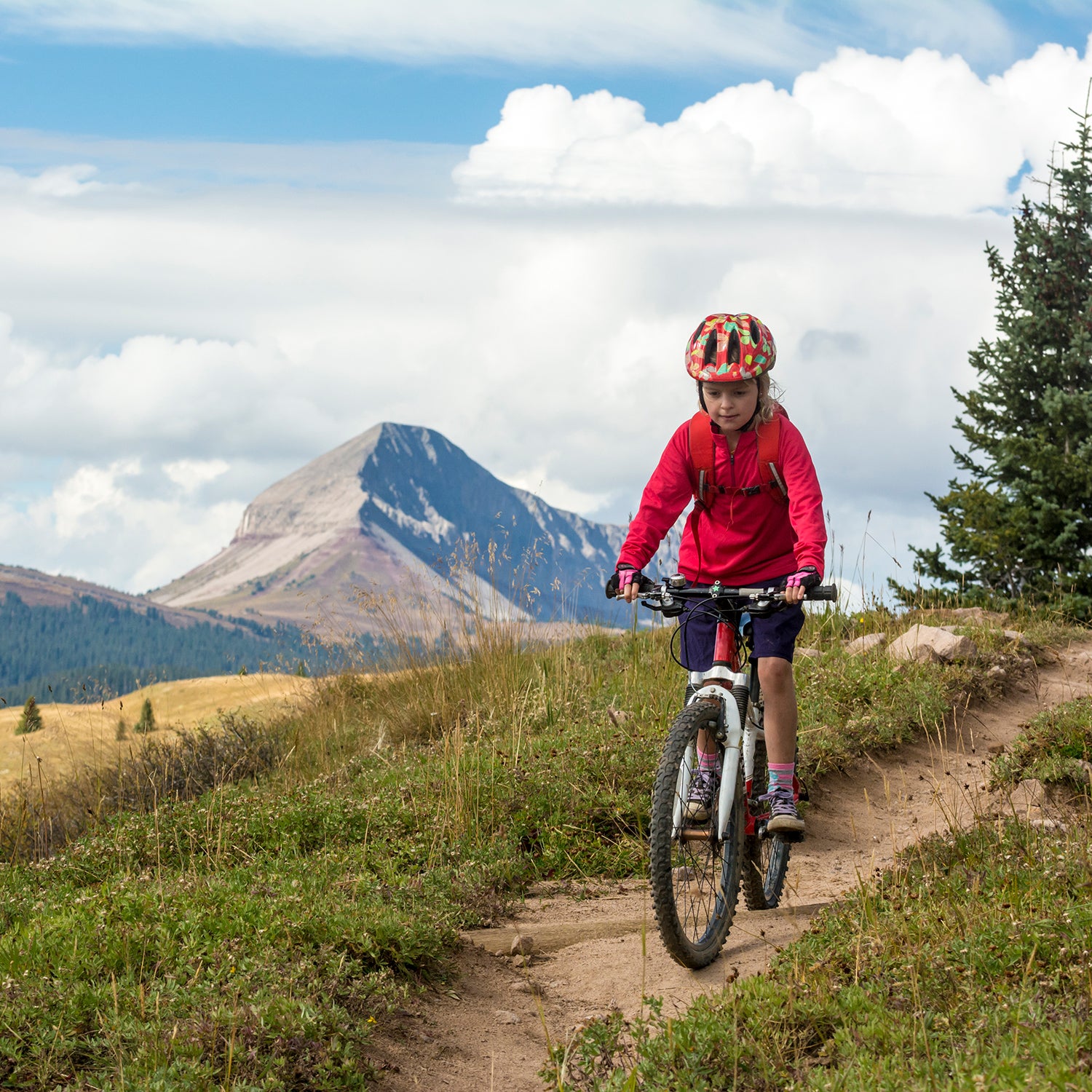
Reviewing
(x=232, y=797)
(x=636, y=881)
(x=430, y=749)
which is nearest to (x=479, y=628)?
(x=430, y=749)

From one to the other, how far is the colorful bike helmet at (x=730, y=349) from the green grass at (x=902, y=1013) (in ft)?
7.42

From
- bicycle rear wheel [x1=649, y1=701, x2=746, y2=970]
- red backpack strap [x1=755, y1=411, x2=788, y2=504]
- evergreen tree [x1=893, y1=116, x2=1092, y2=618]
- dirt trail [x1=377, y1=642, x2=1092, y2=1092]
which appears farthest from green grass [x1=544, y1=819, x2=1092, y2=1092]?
evergreen tree [x1=893, y1=116, x2=1092, y2=618]

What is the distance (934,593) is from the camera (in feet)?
46.1

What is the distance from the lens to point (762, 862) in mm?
5121

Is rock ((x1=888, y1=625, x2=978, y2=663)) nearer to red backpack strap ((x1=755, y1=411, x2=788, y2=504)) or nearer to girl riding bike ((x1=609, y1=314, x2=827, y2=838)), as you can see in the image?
girl riding bike ((x1=609, y1=314, x2=827, y2=838))

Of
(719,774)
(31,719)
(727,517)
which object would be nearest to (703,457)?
(727,517)

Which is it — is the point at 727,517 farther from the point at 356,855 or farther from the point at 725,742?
the point at 356,855

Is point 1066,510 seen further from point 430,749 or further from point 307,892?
point 307,892

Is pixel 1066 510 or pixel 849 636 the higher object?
pixel 1066 510

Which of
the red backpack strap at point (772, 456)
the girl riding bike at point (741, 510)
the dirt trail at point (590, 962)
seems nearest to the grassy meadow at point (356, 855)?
the dirt trail at point (590, 962)

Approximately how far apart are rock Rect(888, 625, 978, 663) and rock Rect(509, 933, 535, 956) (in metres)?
5.83

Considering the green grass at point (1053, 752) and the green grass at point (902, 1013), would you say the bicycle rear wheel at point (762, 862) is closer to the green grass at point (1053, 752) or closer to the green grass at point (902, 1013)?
the green grass at point (902, 1013)

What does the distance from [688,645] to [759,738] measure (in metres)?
0.62

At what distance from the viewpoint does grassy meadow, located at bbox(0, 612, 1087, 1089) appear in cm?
346
